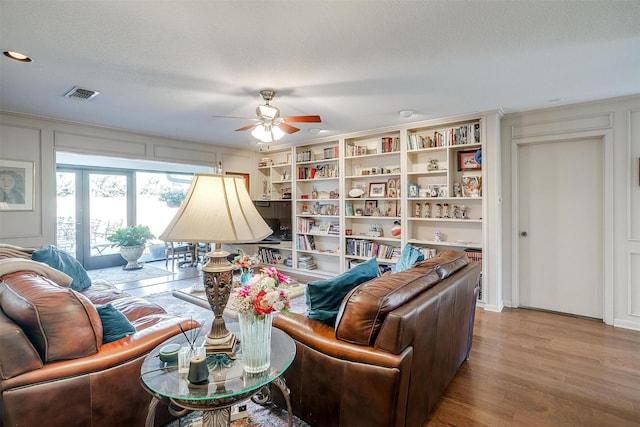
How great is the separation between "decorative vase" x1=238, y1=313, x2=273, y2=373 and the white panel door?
385 cm

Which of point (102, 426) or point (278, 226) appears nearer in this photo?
point (102, 426)

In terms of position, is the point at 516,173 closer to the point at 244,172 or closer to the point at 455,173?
the point at 455,173

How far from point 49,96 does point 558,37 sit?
4496 mm

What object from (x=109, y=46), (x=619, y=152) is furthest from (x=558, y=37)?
(x=109, y=46)

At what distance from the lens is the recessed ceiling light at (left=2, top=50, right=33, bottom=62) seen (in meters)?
2.31

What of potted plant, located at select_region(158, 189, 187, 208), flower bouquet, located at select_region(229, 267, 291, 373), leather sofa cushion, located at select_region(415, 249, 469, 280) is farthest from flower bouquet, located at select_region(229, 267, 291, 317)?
potted plant, located at select_region(158, 189, 187, 208)

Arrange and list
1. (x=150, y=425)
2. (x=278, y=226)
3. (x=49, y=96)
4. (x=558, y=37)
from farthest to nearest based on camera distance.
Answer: (x=278, y=226) → (x=49, y=96) → (x=558, y=37) → (x=150, y=425)

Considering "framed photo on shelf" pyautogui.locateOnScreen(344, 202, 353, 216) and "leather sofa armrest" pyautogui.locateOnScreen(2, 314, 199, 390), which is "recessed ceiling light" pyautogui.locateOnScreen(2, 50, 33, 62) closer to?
"leather sofa armrest" pyautogui.locateOnScreen(2, 314, 199, 390)

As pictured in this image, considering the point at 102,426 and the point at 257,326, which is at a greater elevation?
the point at 257,326

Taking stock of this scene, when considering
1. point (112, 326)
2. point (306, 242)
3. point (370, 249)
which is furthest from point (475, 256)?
point (112, 326)

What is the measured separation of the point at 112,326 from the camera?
1667 millimetres

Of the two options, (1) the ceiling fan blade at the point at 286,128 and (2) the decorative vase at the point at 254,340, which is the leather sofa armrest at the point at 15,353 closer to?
(2) the decorative vase at the point at 254,340

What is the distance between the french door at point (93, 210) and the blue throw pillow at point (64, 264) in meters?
3.87

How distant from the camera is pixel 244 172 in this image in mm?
6324
